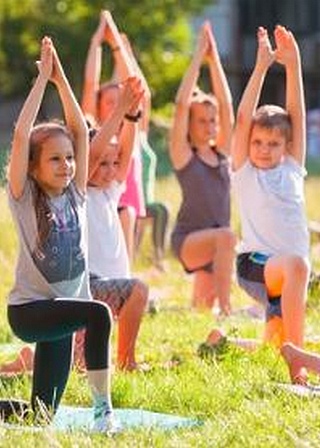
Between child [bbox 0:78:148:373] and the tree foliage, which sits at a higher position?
the tree foliage

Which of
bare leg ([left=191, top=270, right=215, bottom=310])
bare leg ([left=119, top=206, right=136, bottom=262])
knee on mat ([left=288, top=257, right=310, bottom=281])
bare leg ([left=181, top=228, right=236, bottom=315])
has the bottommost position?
bare leg ([left=191, top=270, right=215, bottom=310])

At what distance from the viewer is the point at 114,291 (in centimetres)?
597

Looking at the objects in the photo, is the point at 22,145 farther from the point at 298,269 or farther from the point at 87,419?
the point at 298,269

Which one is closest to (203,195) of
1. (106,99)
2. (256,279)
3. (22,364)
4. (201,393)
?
(106,99)

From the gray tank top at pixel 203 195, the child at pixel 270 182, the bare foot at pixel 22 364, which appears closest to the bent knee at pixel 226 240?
the gray tank top at pixel 203 195

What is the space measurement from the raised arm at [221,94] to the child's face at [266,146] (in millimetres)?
1330

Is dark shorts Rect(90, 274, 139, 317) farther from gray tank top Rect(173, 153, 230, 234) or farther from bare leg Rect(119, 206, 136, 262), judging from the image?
gray tank top Rect(173, 153, 230, 234)

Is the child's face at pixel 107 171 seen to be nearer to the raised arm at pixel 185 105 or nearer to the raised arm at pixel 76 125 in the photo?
the raised arm at pixel 76 125

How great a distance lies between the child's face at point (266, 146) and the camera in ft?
21.0

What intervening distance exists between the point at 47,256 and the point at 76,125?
0.57 m

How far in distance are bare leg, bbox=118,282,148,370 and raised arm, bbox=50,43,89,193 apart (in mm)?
887

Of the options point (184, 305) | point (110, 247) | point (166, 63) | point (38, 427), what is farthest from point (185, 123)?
point (166, 63)

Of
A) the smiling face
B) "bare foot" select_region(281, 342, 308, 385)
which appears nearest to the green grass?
"bare foot" select_region(281, 342, 308, 385)

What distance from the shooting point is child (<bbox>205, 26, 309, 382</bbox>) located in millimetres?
6320
